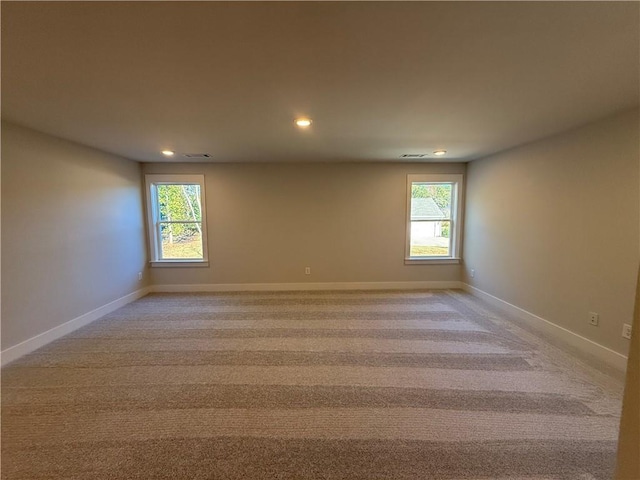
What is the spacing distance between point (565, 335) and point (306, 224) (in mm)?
3665

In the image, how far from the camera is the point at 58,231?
115 inches

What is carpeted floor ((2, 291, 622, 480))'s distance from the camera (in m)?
1.43

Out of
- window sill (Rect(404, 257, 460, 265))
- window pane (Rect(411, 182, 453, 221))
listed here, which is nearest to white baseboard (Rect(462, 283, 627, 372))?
window sill (Rect(404, 257, 460, 265))

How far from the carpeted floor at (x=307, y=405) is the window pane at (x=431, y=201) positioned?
7.03 ft

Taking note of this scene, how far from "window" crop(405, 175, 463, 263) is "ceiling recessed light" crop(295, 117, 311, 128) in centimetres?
268

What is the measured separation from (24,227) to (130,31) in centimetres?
261

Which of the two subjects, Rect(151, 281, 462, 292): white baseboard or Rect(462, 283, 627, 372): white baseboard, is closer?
Rect(462, 283, 627, 372): white baseboard

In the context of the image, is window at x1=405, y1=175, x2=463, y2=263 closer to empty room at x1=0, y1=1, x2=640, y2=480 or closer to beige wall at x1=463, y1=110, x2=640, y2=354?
empty room at x1=0, y1=1, x2=640, y2=480

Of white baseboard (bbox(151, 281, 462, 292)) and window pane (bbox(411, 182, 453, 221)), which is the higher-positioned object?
window pane (bbox(411, 182, 453, 221))

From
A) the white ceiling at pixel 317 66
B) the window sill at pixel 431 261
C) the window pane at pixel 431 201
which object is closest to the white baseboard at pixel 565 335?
the window sill at pixel 431 261

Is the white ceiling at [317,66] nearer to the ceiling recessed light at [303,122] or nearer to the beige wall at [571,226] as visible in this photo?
the ceiling recessed light at [303,122]

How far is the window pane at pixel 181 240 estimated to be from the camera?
4.59 m

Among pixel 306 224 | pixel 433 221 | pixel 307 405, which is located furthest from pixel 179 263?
pixel 433 221

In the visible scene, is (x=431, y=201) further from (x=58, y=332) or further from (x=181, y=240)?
(x=58, y=332)
